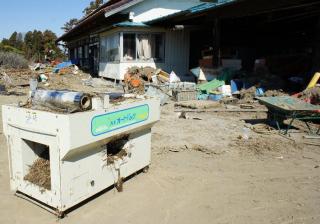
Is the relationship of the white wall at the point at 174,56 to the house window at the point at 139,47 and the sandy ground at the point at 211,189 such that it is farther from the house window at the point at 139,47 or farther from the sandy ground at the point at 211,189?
the sandy ground at the point at 211,189

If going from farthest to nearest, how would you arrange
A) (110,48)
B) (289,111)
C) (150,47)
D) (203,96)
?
1. (110,48)
2. (150,47)
3. (203,96)
4. (289,111)

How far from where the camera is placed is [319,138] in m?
6.49

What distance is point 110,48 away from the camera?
17984 mm

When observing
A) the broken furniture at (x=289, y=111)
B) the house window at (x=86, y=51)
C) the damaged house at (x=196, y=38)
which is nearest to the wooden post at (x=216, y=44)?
the damaged house at (x=196, y=38)

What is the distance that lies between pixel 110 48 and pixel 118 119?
591 inches

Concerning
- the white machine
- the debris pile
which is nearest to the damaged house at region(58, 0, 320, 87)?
the white machine

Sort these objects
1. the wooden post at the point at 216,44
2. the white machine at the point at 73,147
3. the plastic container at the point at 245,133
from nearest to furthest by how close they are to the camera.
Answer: the white machine at the point at 73,147
the plastic container at the point at 245,133
the wooden post at the point at 216,44

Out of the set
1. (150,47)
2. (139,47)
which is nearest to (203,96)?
(139,47)

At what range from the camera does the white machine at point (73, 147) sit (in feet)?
10.1

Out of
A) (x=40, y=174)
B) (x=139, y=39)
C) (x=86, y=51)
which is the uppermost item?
(x=139, y=39)

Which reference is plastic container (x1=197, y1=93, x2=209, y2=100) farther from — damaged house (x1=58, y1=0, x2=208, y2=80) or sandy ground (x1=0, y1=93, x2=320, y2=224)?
damaged house (x1=58, y1=0, x2=208, y2=80)

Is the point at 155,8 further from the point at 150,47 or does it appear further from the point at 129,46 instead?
the point at 129,46

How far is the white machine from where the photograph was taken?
3.09 metres

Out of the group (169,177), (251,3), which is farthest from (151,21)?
(169,177)
